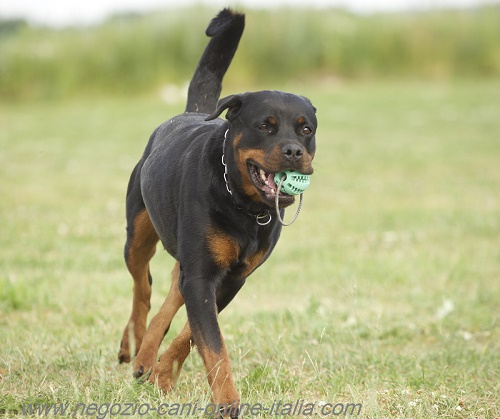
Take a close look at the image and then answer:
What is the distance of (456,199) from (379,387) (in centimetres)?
774

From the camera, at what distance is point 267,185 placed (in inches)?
159

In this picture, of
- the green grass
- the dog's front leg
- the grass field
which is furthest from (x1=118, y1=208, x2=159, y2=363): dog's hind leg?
the green grass

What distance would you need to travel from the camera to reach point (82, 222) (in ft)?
34.0

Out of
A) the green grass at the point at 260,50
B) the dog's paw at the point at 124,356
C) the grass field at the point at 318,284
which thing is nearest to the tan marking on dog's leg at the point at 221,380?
the grass field at the point at 318,284

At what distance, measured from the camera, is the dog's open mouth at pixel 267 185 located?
158 inches

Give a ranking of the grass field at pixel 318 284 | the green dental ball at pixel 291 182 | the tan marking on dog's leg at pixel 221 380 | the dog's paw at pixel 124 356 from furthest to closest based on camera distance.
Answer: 1. the dog's paw at pixel 124 356
2. the grass field at pixel 318 284
3. the green dental ball at pixel 291 182
4. the tan marking on dog's leg at pixel 221 380

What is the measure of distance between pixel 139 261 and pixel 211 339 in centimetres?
144

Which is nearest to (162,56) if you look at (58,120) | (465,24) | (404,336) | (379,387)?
(58,120)

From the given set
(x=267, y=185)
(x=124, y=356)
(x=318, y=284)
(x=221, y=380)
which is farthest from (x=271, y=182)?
(x=318, y=284)

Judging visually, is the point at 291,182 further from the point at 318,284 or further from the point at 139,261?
the point at 318,284

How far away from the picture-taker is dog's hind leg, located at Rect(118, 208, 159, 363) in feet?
17.1

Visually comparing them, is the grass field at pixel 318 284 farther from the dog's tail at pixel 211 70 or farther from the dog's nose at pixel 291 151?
the dog's tail at pixel 211 70

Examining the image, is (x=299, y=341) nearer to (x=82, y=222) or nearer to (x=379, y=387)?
(x=379, y=387)

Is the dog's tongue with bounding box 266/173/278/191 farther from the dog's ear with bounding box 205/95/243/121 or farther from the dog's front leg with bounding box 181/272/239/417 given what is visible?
the dog's front leg with bounding box 181/272/239/417
